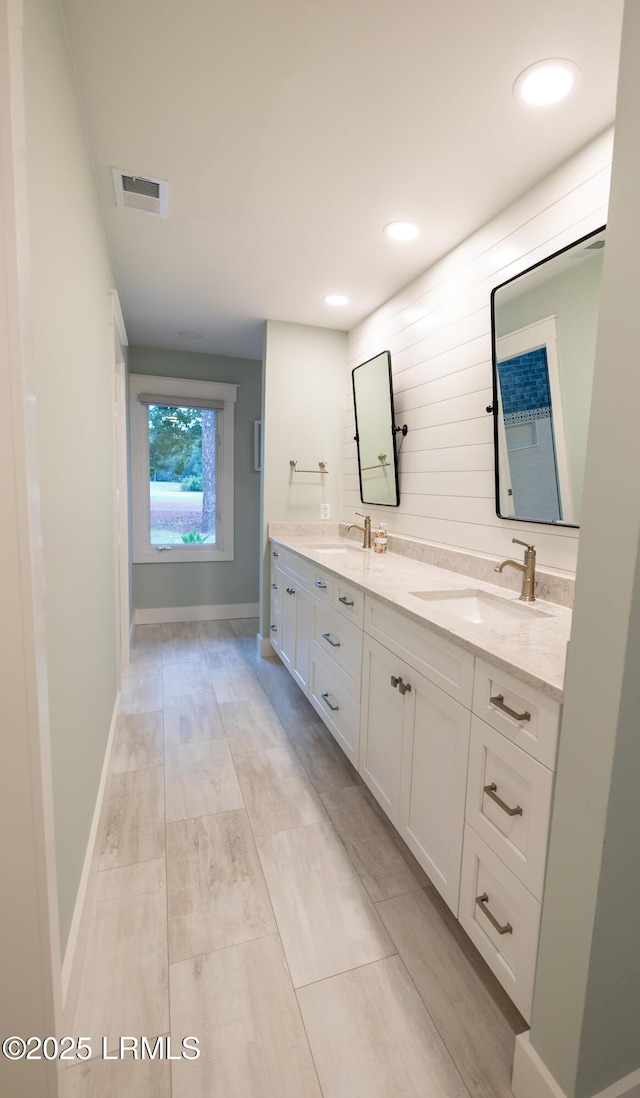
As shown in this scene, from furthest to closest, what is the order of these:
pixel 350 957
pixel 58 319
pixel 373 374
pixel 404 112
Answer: pixel 373 374 → pixel 404 112 → pixel 350 957 → pixel 58 319

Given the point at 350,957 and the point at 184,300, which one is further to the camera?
the point at 184,300

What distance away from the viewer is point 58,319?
1221 millimetres

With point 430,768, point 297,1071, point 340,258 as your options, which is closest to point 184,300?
point 340,258

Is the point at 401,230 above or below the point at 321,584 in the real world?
above

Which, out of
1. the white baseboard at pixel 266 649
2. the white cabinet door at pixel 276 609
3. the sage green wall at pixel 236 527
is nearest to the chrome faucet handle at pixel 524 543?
the white cabinet door at pixel 276 609

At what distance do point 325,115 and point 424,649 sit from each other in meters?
1.70

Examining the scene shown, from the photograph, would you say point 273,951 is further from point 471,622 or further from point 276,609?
point 276,609

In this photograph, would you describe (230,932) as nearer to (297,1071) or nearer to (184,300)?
(297,1071)

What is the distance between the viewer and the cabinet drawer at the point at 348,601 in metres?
1.94

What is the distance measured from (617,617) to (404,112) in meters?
1.63

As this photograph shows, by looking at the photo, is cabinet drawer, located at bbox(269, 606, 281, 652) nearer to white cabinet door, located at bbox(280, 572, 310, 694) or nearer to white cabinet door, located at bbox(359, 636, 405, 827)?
white cabinet door, located at bbox(280, 572, 310, 694)

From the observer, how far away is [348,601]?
2.05 m

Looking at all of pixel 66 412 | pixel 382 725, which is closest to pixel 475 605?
pixel 382 725

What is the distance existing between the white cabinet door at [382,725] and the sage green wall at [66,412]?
993 mm
